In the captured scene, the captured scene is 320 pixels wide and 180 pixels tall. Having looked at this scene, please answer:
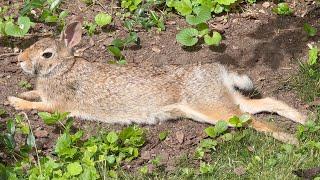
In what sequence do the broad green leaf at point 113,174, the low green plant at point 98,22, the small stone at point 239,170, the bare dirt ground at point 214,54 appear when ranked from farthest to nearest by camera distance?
1. the low green plant at point 98,22
2. the bare dirt ground at point 214,54
3. the small stone at point 239,170
4. the broad green leaf at point 113,174

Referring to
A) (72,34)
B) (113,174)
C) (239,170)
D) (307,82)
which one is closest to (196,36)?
(307,82)

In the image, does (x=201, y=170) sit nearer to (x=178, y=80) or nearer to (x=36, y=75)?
(x=178, y=80)

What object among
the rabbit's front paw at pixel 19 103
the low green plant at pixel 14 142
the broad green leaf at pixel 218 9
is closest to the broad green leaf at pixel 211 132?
the low green plant at pixel 14 142

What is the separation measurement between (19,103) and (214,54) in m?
2.02

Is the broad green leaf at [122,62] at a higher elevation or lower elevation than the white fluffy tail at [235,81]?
higher

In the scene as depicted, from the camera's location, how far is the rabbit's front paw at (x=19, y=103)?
21.8 feet

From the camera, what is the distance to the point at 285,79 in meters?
7.06

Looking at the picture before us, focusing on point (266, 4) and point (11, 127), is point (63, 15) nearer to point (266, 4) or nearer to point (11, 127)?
point (11, 127)

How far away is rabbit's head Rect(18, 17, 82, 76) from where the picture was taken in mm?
6535

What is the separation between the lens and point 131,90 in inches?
260

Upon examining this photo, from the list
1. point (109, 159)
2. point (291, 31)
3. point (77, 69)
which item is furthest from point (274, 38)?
point (109, 159)

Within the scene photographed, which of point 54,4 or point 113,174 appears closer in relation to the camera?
point 113,174

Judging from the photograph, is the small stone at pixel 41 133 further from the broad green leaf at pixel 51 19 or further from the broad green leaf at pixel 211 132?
the broad green leaf at pixel 51 19

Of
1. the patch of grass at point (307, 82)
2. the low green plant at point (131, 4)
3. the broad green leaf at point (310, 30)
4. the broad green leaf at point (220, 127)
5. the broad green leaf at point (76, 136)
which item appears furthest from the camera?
the low green plant at point (131, 4)
